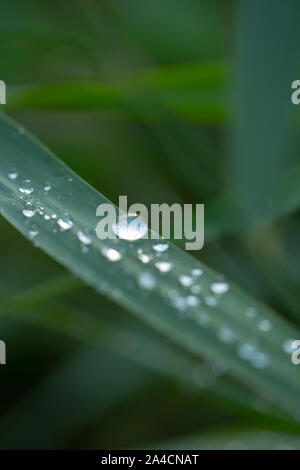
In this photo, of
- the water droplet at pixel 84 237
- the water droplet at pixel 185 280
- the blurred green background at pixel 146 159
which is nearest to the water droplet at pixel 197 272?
the water droplet at pixel 185 280

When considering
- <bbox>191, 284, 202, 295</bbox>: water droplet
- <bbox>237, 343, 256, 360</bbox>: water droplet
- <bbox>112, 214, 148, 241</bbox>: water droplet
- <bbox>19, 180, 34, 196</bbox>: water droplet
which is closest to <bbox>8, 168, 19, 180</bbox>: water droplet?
<bbox>19, 180, 34, 196</bbox>: water droplet

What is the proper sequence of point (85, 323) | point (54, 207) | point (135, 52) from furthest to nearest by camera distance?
point (135, 52), point (85, 323), point (54, 207)

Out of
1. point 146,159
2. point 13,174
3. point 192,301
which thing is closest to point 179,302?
point 192,301

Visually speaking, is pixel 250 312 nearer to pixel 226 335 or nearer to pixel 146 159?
pixel 226 335

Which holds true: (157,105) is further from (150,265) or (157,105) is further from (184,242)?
(150,265)

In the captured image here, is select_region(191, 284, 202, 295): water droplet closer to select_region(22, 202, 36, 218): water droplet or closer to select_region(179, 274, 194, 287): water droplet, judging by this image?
select_region(179, 274, 194, 287): water droplet

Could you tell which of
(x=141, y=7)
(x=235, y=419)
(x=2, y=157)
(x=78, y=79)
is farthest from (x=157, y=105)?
(x=235, y=419)
